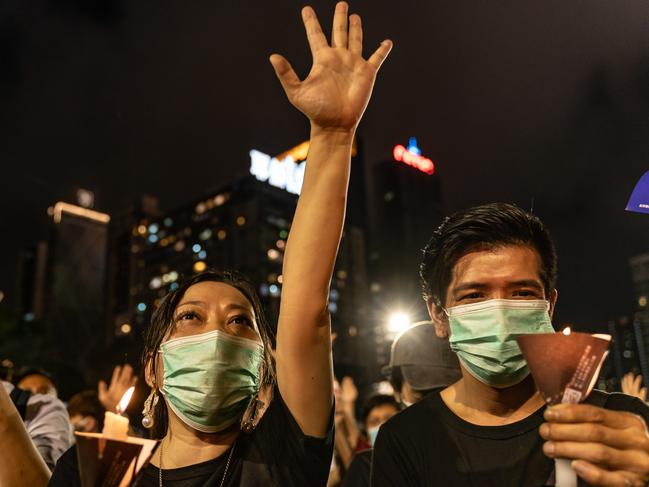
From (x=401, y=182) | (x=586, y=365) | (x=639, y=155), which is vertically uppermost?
(x=401, y=182)

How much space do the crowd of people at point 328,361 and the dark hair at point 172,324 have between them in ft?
0.07

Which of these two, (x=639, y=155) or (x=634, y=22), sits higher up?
(x=634, y=22)

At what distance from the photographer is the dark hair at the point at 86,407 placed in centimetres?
680

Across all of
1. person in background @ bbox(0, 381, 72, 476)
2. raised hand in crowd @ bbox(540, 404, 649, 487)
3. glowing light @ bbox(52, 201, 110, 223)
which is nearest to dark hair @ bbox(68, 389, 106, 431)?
person in background @ bbox(0, 381, 72, 476)

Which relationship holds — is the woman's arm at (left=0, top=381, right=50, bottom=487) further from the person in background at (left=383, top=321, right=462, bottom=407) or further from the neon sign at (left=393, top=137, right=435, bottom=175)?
the neon sign at (left=393, top=137, right=435, bottom=175)

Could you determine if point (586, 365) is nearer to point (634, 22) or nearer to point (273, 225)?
point (634, 22)

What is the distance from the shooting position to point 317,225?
7.54 feet

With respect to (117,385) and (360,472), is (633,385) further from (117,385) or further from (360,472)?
(117,385)

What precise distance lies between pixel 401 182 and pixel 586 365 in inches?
4025

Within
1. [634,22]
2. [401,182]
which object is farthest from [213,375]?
[401,182]

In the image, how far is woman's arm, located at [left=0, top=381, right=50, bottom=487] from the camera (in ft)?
8.84

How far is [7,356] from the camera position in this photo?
2639 cm

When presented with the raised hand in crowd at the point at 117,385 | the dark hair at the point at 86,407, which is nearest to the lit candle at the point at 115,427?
the raised hand in crowd at the point at 117,385

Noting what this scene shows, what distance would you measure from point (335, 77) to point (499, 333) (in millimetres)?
1133
